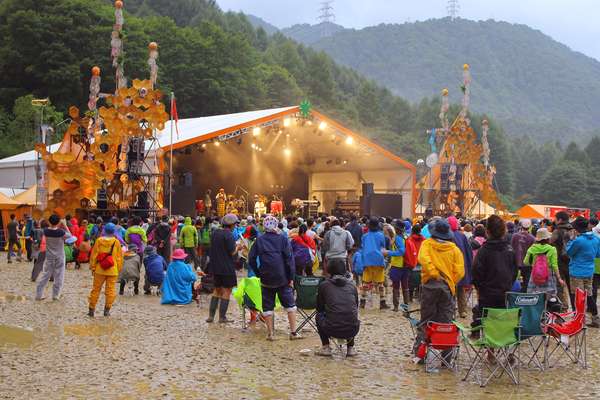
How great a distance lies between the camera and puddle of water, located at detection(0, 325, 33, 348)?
22.1 ft

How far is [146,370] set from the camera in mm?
5719

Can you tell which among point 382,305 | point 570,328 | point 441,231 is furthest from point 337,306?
point 382,305

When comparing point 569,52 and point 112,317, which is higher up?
point 569,52

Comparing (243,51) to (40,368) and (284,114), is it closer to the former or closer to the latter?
(284,114)

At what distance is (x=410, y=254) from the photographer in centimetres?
884

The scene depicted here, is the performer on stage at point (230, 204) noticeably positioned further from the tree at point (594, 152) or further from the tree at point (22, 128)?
the tree at point (594, 152)

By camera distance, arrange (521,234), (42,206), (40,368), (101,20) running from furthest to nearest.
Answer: (101,20) → (42,206) → (521,234) → (40,368)

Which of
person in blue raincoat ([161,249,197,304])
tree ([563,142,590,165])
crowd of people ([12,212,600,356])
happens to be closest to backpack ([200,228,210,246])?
crowd of people ([12,212,600,356])

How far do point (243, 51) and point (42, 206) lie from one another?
3814 cm

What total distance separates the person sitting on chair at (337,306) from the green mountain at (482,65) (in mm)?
143705

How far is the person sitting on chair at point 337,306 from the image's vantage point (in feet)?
20.1

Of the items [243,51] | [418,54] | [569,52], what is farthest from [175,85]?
[569,52]

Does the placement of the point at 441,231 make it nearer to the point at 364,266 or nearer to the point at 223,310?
the point at 223,310

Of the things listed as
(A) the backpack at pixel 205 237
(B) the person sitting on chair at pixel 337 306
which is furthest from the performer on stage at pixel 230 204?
(B) the person sitting on chair at pixel 337 306
